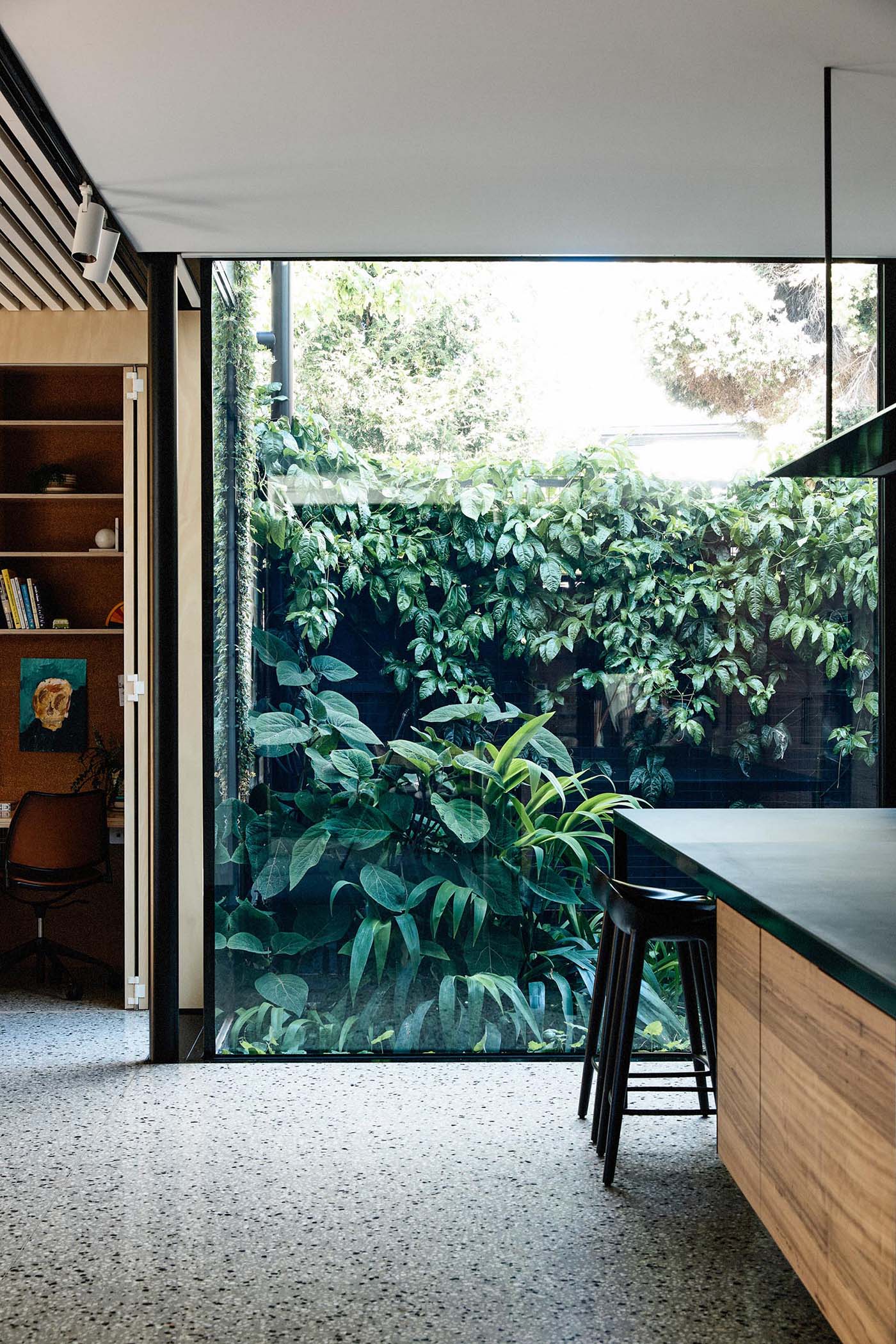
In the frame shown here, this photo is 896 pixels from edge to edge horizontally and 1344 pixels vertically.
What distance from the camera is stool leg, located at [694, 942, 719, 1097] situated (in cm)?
303

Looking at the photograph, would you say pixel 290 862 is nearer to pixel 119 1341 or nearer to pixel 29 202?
pixel 119 1341

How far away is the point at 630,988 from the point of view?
268 cm

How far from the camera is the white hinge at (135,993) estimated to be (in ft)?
14.0

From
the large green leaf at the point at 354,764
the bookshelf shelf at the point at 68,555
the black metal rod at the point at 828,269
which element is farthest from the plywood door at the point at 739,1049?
the bookshelf shelf at the point at 68,555

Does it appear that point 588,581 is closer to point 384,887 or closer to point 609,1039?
point 384,887

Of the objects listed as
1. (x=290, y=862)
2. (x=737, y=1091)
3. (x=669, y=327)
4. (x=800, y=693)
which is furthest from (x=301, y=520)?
(x=737, y=1091)

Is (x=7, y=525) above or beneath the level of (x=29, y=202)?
beneath

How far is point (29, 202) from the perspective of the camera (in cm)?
323

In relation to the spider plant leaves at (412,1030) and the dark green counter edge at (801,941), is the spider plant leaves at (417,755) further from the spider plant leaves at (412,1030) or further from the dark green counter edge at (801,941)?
the dark green counter edge at (801,941)

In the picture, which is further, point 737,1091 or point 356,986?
point 356,986

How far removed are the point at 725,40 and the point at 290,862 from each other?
2793mm

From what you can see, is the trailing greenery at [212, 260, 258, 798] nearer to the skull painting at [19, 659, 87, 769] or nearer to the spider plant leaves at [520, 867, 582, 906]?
the spider plant leaves at [520, 867, 582, 906]

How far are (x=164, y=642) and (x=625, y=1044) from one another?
2.00m

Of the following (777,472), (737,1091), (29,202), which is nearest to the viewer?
(737,1091)
